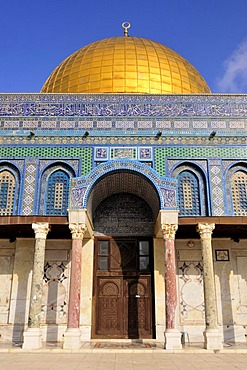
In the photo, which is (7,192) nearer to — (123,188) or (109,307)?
(123,188)

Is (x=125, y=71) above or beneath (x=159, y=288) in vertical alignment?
above

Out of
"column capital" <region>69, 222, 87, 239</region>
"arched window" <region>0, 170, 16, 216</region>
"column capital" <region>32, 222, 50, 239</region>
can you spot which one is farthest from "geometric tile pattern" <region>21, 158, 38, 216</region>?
"column capital" <region>69, 222, 87, 239</region>

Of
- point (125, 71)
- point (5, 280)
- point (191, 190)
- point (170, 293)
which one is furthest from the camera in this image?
point (125, 71)

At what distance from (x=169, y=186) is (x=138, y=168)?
98 centimetres

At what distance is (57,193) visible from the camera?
36.2 ft

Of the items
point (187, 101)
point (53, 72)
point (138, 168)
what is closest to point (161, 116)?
point (187, 101)

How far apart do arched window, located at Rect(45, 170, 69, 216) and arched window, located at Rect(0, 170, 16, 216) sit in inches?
37.9

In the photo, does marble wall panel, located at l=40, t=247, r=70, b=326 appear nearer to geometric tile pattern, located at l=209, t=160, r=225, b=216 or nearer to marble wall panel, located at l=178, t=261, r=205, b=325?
marble wall panel, located at l=178, t=261, r=205, b=325

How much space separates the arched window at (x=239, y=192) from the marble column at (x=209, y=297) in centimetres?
126

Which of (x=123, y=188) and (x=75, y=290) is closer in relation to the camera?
(x=75, y=290)

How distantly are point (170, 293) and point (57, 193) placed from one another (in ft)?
13.4

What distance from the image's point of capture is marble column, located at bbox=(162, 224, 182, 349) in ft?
29.5

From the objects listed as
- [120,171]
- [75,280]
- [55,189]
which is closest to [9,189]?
[55,189]
